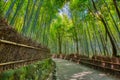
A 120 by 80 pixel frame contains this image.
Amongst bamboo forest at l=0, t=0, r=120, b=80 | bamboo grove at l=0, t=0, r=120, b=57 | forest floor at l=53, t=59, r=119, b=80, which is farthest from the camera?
bamboo grove at l=0, t=0, r=120, b=57

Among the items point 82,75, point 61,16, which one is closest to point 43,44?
point 82,75

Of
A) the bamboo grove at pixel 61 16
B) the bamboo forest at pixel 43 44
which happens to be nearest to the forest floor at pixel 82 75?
the bamboo forest at pixel 43 44

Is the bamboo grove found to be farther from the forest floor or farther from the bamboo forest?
the forest floor

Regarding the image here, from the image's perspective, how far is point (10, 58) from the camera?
17.3 ft

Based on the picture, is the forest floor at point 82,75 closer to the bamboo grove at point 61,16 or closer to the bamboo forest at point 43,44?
the bamboo forest at point 43,44

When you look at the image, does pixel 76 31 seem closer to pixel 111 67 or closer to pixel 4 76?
pixel 111 67

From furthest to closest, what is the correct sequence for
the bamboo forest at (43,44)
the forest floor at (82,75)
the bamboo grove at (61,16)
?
the bamboo grove at (61,16), the forest floor at (82,75), the bamboo forest at (43,44)

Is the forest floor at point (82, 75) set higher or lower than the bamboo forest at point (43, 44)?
lower

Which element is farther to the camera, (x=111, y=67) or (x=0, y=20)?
(x=111, y=67)

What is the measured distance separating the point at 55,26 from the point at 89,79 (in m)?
32.1

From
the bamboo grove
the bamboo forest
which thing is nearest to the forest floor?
the bamboo forest

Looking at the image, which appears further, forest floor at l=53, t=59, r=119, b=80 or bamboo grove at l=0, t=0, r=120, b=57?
bamboo grove at l=0, t=0, r=120, b=57

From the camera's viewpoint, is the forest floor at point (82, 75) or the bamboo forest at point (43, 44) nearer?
the bamboo forest at point (43, 44)

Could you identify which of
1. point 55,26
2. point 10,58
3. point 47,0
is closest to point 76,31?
point 55,26
